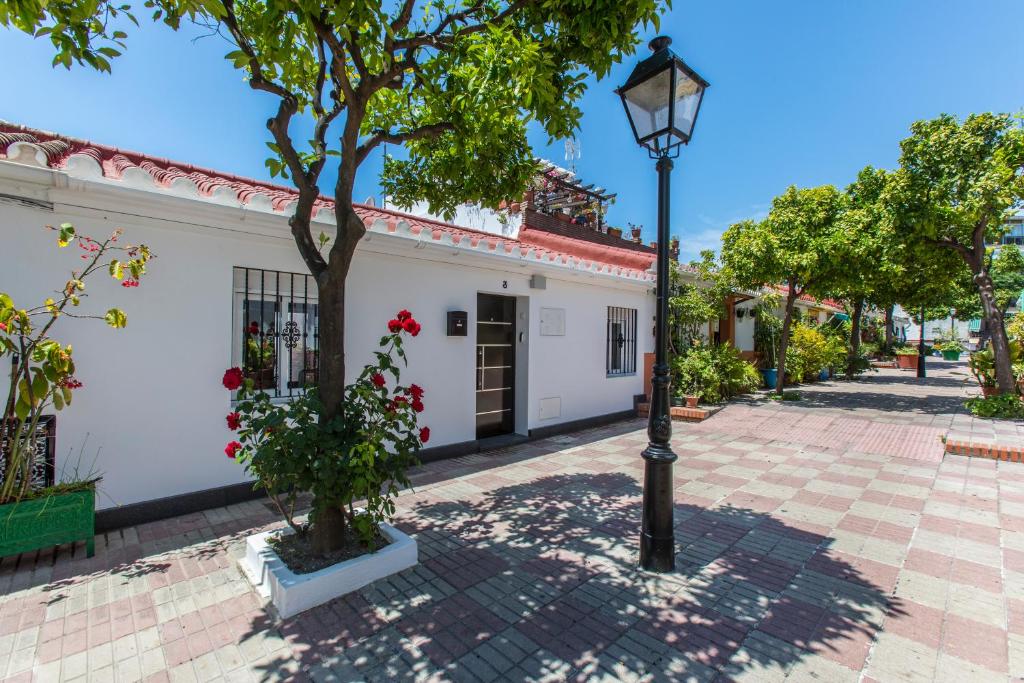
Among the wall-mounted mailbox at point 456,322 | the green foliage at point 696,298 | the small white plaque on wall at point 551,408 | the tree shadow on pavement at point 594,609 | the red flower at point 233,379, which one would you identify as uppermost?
the green foliage at point 696,298

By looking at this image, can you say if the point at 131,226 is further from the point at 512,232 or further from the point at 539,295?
the point at 512,232

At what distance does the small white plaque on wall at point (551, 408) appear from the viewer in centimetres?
892

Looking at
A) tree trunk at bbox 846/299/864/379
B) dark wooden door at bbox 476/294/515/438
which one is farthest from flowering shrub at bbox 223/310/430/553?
tree trunk at bbox 846/299/864/379

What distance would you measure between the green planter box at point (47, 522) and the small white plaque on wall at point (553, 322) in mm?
6656

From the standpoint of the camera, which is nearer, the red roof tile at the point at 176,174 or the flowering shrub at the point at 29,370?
the flowering shrub at the point at 29,370

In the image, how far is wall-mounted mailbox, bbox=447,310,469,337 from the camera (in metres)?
7.27

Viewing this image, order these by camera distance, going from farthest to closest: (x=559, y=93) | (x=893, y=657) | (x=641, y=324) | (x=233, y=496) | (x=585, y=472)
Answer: (x=641, y=324) < (x=585, y=472) < (x=233, y=496) < (x=559, y=93) < (x=893, y=657)

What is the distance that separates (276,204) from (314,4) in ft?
11.2

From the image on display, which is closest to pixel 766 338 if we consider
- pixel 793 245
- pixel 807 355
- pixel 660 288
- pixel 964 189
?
pixel 807 355

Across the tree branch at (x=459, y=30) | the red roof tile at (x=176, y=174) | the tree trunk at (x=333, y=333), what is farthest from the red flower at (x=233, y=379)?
the tree branch at (x=459, y=30)

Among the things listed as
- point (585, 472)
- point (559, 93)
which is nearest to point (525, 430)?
point (585, 472)

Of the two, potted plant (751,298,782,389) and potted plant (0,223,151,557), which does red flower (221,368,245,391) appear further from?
potted plant (751,298,782,389)

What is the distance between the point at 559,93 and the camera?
4.02 meters

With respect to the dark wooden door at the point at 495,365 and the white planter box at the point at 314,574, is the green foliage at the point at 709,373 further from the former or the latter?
the white planter box at the point at 314,574
